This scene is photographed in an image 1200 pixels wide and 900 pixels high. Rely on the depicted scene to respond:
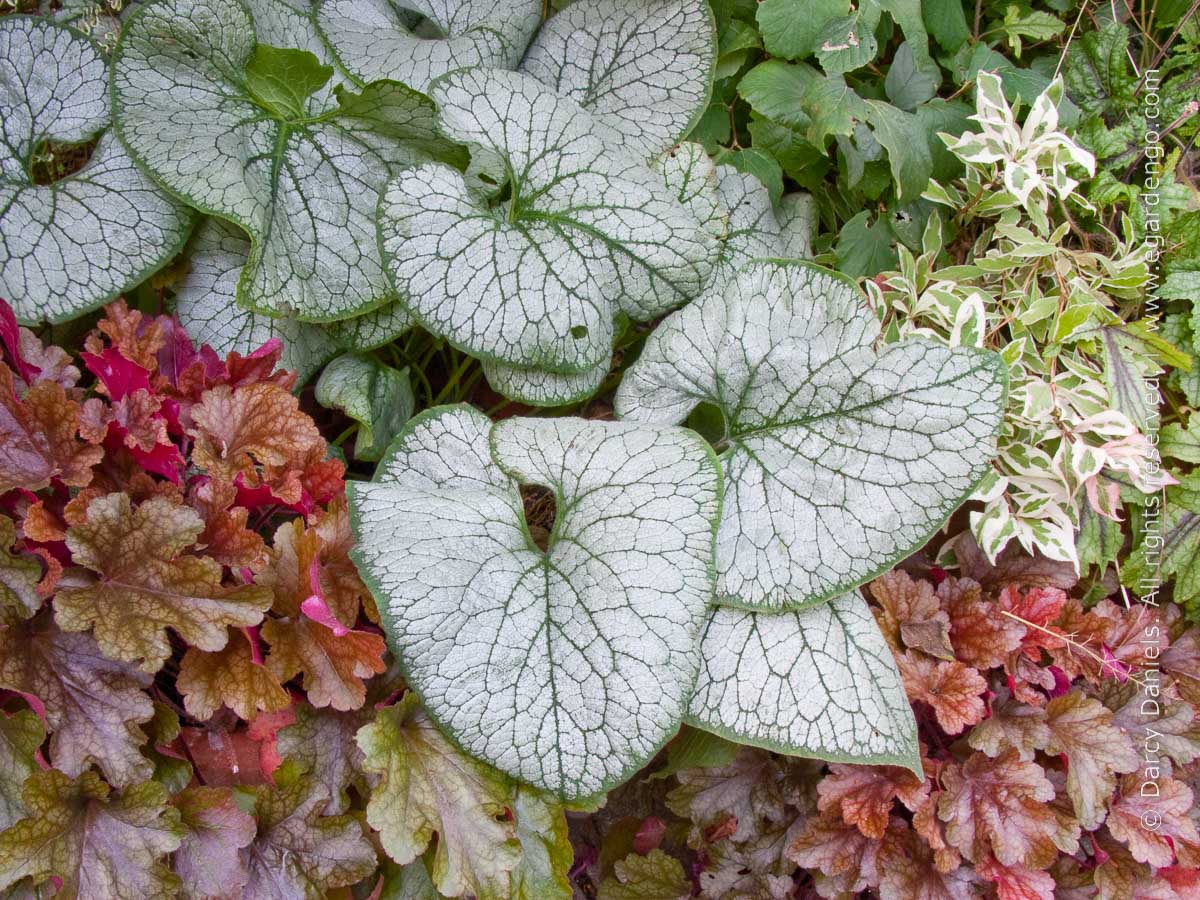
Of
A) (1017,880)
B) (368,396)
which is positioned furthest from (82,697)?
(1017,880)

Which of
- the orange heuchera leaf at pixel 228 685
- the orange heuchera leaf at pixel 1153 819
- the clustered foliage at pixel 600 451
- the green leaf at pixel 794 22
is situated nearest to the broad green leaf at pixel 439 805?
the clustered foliage at pixel 600 451

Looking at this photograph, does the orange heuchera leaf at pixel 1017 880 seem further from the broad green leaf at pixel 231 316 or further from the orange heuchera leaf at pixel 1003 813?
the broad green leaf at pixel 231 316

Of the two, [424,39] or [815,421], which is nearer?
[815,421]

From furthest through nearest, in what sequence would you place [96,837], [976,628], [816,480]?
[976,628] < [816,480] < [96,837]

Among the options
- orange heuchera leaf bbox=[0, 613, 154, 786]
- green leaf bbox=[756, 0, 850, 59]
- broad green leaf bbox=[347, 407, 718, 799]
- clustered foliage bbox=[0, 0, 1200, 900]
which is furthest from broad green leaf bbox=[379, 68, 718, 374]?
orange heuchera leaf bbox=[0, 613, 154, 786]

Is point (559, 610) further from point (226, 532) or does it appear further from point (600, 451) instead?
point (226, 532)

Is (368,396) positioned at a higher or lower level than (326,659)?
higher

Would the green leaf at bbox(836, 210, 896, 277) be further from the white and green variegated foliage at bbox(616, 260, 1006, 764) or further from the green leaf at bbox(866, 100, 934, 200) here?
the white and green variegated foliage at bbox(616, 260, 1006, 764)
